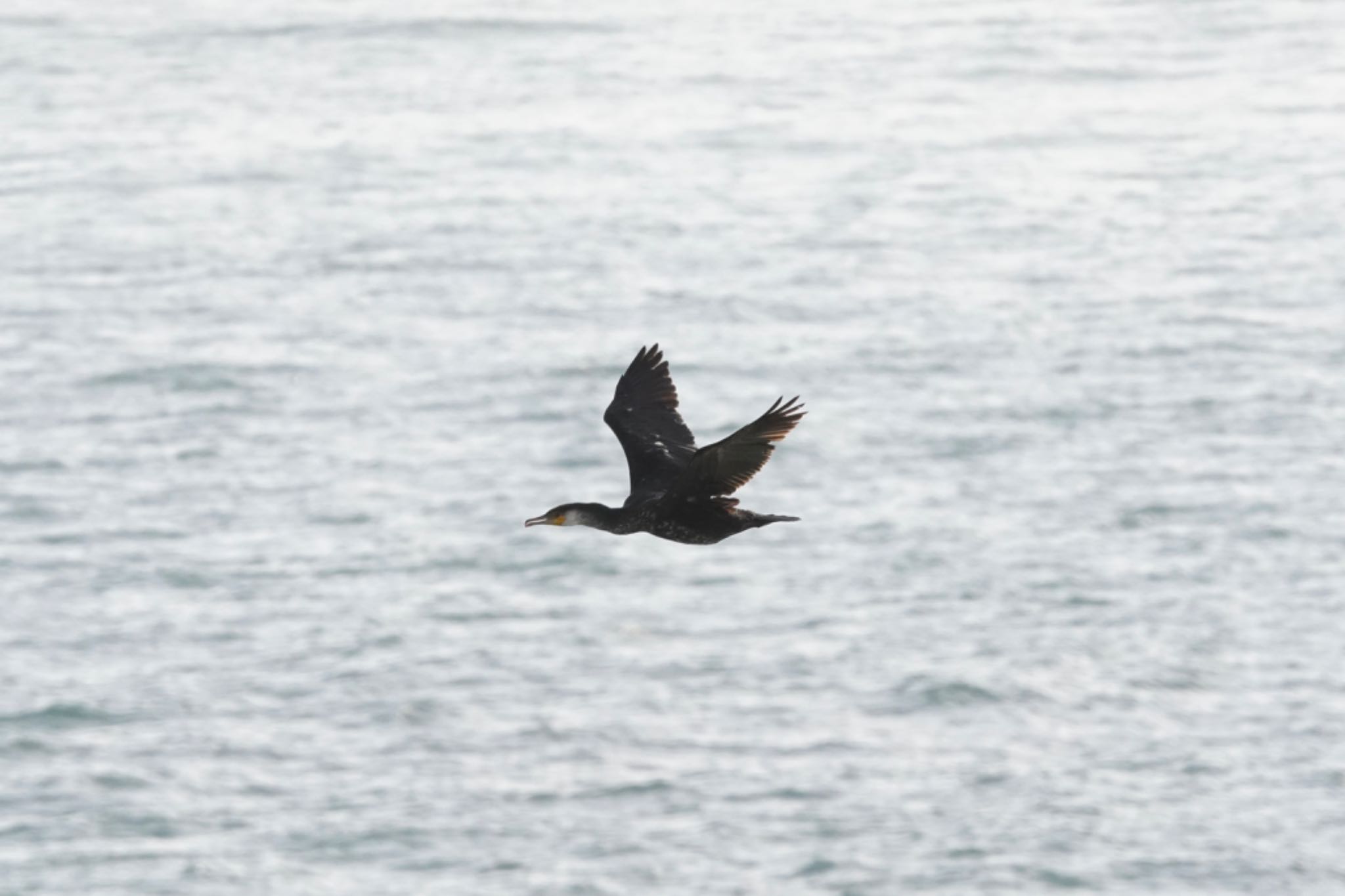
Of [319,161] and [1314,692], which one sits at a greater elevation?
[319,161]

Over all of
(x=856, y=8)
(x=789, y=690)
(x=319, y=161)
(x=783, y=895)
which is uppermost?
(x=856, y=8)

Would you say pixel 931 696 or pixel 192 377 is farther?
pixel 192 377

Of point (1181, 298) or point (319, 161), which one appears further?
point (319, 161)

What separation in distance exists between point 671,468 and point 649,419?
898 millimetres

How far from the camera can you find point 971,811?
68.8 metres

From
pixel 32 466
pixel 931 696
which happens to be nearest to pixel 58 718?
pixel 32 466

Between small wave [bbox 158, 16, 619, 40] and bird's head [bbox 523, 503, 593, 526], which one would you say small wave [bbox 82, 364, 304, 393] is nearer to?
small wave [bbox 158, 16, 619, 40]

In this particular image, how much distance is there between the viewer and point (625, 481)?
246ft

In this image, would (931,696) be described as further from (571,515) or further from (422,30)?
(571,515)

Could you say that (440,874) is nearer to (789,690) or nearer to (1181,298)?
(789,690)

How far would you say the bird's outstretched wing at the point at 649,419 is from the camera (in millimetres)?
15766

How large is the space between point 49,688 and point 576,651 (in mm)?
17903

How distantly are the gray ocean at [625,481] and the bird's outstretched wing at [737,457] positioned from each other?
53.0 meters

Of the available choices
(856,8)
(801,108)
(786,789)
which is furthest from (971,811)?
(856,8)
